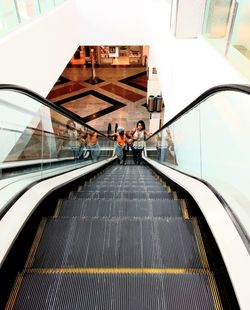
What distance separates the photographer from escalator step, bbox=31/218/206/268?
5.42ft

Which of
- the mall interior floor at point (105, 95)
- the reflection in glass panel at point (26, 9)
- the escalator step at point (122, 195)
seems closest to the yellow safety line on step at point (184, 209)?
the escalator step at point (122, 195)

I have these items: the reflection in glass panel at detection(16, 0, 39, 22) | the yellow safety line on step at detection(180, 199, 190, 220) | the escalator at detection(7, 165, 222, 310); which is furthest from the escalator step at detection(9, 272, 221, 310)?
the reflection in glass panel at detection(16, 0, 39, 22)

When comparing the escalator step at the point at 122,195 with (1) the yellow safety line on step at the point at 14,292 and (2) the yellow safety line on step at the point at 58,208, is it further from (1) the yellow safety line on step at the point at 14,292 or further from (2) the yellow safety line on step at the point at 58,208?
(1) the yellow safety line on step at the point at 14,292

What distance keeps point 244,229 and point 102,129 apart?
11.0 m

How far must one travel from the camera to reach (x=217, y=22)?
439 centimetres

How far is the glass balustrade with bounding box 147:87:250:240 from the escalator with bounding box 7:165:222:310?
0.39 m

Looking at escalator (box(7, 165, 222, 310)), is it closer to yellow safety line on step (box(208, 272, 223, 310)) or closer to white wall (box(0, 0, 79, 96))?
yellow safety line on step (box(208, 272, 223, 310))

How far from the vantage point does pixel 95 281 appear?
1.49m

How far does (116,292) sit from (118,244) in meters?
0.40

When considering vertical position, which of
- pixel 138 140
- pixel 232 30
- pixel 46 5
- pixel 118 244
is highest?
pixel 46 5

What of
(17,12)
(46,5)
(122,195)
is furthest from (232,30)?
(46,5)

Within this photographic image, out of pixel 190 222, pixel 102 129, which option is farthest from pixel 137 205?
pixel 102 129

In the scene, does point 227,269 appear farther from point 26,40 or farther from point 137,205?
point 26,40

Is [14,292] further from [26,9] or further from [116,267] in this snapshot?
[26,9]
